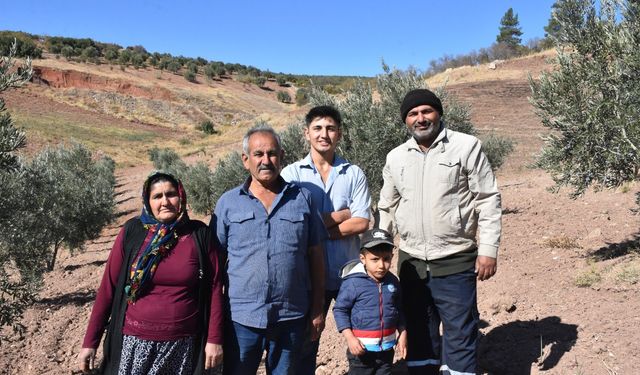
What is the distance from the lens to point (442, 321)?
3.12 meters

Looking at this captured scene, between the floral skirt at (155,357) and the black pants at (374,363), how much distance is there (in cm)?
105

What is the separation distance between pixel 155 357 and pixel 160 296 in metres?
0.35

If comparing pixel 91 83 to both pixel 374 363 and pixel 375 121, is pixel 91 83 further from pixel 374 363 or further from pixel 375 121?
pixel 374 363

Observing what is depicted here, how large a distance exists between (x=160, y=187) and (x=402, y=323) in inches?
67.5

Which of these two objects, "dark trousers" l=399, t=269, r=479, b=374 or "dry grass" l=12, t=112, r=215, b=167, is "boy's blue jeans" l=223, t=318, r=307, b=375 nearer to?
"dark trousers" l=399, t=269, r=479, b=374

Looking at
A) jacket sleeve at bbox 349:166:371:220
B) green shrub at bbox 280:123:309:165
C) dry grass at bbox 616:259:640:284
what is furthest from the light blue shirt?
green shrub at bbox 280:123:309:165

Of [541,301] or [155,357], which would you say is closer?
[155,357]

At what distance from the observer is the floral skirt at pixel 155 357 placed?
8.43ft

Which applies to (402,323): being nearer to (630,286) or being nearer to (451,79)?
(630,286)

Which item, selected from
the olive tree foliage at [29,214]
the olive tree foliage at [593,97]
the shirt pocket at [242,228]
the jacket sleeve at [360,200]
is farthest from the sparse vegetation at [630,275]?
the olive tree foliage at [29,214]

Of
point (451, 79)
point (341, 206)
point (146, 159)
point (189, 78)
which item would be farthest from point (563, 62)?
point (189, 78)

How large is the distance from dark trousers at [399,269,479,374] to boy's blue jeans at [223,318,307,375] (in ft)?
2.69

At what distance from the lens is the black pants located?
3.03 m

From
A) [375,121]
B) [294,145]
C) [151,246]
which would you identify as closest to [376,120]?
[375,121]
